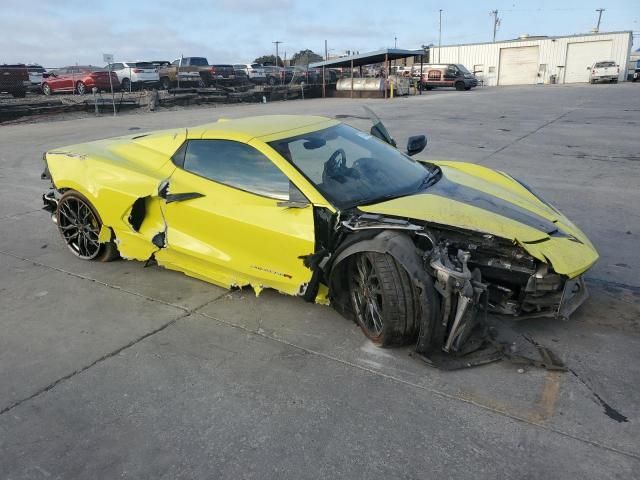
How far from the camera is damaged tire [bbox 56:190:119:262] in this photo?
4684 mm

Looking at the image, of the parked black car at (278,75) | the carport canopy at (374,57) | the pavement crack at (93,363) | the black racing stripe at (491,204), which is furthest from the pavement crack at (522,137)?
the parked black car at (278,75)

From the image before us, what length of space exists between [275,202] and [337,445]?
1.74 meters

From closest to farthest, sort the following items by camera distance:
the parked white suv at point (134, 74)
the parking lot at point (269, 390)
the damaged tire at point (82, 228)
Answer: the parking lot at point (269, 390)
the damaged tire at point (82, 228)
the parked white suv at point (134, 74)

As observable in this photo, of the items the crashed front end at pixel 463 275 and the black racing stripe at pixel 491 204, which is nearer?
the crashed front end at pixel 463 275

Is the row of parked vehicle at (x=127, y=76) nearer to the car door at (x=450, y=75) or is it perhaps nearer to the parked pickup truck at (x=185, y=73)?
the parked pickup truck at (x=185, y=73)

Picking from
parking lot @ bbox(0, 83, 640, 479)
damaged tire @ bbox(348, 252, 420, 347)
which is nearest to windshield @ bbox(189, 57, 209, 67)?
parking lot @ bbox(0, 83, 640, 479)

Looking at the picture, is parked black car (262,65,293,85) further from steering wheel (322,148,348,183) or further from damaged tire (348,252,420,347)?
damaged tire (348,252,420,347)

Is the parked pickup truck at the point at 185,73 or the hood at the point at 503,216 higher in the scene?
the parked pickup truck at the point at 185,73

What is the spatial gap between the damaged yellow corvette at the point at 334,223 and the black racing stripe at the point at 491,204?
0.05ft

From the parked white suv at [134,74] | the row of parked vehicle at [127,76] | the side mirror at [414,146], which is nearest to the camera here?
the side mirror at [414,146]

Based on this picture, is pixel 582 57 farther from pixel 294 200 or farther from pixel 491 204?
pixel 294 200

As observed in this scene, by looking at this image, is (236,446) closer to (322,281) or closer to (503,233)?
(322,281)

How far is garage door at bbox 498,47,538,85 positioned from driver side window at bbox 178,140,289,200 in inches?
2186

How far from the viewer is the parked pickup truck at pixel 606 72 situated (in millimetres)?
42438
